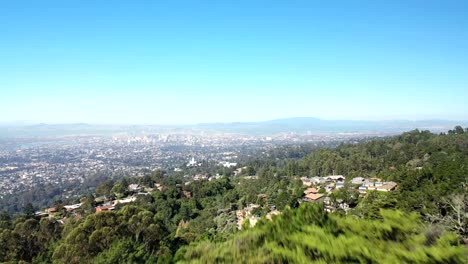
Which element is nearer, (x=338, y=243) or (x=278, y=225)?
(x=338, y=243)

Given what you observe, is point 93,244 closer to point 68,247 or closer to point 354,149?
point 68,247

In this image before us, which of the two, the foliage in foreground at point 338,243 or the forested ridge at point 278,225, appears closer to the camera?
the foliage in foreground at point 338,243

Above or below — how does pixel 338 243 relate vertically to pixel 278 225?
above

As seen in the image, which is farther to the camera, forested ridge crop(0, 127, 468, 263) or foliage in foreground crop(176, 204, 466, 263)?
forested ridge crop(0, 127, 468, 263)
